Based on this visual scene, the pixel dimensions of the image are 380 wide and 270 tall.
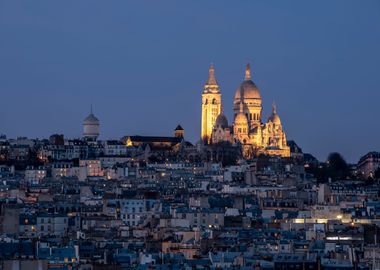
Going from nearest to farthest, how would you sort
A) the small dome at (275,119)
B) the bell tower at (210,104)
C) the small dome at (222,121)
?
the small dome at (222,121)
the small dome at (275,119)
the bell tower at (210,104)

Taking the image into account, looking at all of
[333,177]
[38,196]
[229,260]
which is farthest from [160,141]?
[229,260]

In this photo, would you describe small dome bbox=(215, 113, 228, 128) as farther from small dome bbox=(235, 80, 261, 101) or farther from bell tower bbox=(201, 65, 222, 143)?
small dome bbox=(235, 80, 261, 101)

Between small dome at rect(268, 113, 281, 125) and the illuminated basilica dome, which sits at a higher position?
the illuminated basilica dome

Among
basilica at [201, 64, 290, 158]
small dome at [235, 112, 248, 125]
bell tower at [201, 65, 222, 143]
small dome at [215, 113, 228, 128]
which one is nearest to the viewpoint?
basilica at [201, 64, 290, 158]

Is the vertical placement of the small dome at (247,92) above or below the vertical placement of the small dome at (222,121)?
above

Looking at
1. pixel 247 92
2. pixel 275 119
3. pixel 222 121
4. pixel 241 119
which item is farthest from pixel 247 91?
pixel 222 121

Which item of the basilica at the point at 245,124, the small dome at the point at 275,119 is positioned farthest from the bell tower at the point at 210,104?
the small dome at the point at 275,119

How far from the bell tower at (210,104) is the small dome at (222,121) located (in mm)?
1824

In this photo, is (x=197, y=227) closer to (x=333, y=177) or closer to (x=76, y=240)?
(x=76, y=240)

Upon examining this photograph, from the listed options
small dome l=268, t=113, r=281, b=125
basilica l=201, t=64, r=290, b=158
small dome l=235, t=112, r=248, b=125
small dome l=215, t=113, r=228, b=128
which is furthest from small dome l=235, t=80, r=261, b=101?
small dome l=235, t=112, r=248, b=125

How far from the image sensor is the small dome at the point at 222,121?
17012 centimetres

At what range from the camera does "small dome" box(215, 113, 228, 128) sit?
558 ft

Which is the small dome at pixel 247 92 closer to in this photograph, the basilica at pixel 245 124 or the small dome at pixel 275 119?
the basilica at pixel 245 124

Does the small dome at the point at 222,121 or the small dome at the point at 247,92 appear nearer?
the small dome at the point at 222,121
